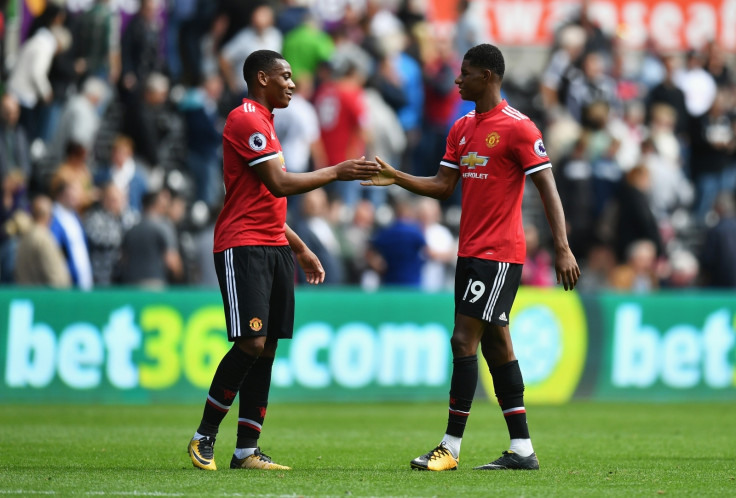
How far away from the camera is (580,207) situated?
19.0 meters

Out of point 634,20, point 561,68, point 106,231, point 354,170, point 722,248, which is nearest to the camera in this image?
point 354,170

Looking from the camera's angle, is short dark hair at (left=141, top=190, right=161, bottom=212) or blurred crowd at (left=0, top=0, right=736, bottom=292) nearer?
short dark hair at (left=141, top=190, right=161, bottom=212)

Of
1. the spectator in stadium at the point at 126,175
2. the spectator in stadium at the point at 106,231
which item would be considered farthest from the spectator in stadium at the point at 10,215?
the spectator in stadium at the point at 126,175

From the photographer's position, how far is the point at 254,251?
8.07 metres

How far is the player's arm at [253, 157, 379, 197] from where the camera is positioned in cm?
795

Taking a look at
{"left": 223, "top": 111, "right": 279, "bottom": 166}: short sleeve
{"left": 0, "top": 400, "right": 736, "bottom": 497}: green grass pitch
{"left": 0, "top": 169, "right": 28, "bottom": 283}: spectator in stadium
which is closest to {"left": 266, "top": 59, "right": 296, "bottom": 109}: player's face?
{"left": 223, "top": 111, "right": 279, "bottom": 166}: short sleeve

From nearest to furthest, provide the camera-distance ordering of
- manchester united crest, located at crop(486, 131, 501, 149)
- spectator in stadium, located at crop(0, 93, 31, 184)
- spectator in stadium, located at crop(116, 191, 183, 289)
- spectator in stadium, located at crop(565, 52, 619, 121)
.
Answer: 1. manchester united crest, located at crop(486, 131, 501, 149)
2. spectator in stadium, located at crop(116, 191, 183, 289)
3. spectator in stadium, located at crop(0, 93, 31, 184)
4. spectator in stadium, located at crop(565, 52, 619, 121)

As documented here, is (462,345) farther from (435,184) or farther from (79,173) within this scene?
(79,173)

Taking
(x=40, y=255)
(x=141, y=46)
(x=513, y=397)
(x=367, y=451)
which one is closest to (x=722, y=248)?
(x=141, y=46)

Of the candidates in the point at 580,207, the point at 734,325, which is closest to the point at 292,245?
the point at 734,325

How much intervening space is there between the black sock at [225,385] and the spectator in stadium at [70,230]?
24.1ft

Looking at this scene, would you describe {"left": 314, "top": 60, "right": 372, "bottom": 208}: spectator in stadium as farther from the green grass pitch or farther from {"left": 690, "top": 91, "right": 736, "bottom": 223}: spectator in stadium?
{"left": 690, "top": 91, "right": 736, "bottom": 223}: spectator in stadium

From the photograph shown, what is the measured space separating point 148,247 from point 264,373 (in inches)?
290

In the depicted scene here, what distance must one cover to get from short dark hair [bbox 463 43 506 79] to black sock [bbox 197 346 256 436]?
2.26 m
